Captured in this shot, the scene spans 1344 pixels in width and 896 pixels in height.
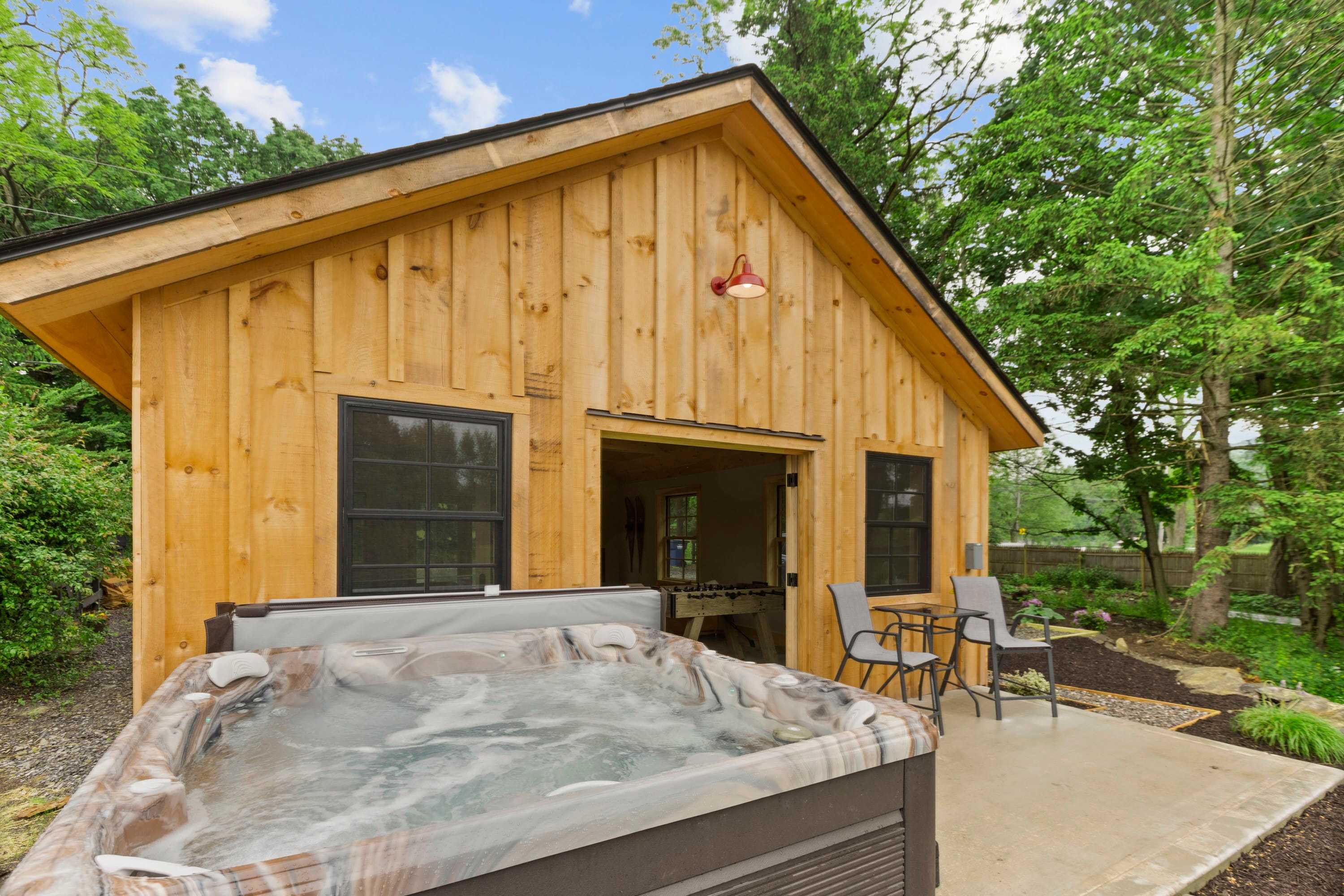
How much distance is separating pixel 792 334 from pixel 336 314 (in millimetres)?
2780

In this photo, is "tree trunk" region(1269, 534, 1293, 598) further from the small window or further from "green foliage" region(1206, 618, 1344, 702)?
the small window

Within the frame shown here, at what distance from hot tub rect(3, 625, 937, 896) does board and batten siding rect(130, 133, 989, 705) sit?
531mm

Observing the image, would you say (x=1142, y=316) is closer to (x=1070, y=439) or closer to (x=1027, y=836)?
(x=1070, y=439)

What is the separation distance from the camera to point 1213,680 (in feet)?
18.1

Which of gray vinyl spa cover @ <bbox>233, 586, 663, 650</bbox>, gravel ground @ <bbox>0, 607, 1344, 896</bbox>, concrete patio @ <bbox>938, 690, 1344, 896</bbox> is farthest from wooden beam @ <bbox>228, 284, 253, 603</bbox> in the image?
concrete patio @ <bbox>938, 690, 1344, 896</bbox>

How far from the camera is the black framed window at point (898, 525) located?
4898mm

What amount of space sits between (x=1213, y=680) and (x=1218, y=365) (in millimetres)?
2925

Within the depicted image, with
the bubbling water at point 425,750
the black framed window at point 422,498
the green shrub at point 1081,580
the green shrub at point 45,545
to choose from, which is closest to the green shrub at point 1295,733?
the bubbling water at point 425,750

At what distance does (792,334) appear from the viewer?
448 centimetres

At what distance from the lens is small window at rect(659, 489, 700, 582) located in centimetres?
871

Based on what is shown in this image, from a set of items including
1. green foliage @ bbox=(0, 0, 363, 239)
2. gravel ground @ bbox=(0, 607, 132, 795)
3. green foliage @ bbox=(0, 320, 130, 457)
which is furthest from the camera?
green foliage @ bbox=(0, 0, 363, 239)

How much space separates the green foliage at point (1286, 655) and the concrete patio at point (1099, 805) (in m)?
2.46

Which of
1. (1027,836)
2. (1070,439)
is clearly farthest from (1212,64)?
(1027,836)

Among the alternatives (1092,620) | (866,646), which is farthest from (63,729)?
(1092,620)
